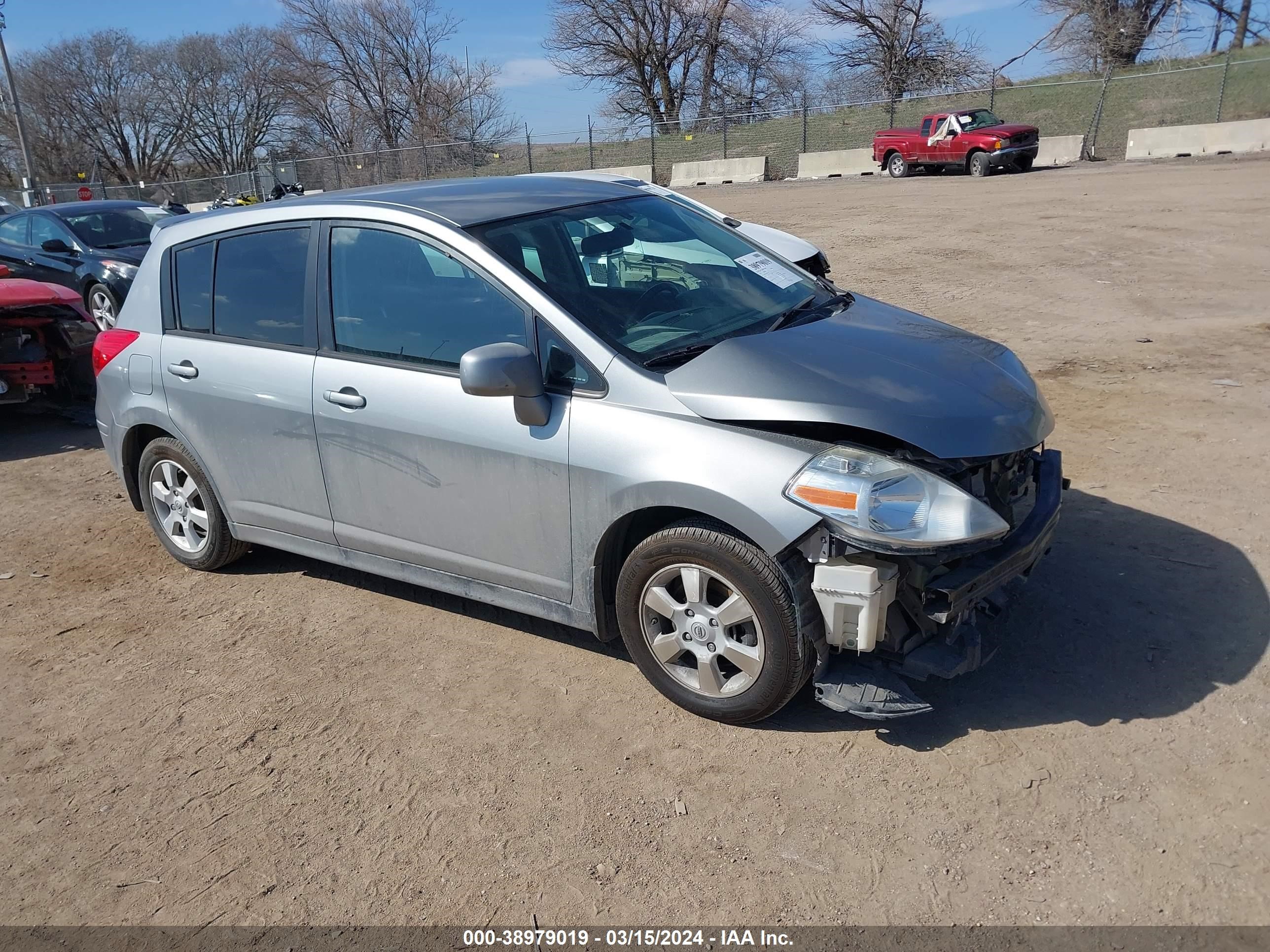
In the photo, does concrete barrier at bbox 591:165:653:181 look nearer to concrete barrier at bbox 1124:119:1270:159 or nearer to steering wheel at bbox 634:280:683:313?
concrete barrier at bbox 1124:119:1270:159

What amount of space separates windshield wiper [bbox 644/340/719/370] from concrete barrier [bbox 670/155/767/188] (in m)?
32.1

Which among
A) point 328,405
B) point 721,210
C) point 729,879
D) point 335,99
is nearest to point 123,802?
point 328,405

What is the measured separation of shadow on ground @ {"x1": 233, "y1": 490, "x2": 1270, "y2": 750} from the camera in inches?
139

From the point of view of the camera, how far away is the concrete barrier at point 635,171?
120ft

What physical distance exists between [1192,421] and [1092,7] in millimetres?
44289

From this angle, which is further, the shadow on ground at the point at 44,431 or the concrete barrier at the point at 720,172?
the concrete barrier at the point at 720,172

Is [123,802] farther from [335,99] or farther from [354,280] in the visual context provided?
[335,99]

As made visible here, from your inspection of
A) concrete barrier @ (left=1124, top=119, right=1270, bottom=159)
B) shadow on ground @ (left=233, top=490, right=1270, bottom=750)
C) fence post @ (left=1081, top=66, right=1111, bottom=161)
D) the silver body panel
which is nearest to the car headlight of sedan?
the silver body panel

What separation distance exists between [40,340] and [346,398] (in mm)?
5464

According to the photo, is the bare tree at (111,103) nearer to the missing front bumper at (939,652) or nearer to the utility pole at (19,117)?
the utility pole at (19,117)

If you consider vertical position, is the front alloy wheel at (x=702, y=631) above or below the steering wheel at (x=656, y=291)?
below

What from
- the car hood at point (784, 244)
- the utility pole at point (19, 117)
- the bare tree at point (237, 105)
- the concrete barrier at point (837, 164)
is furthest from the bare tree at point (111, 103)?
the car hood at point (784, 244)

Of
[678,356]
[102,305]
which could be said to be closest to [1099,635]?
[678,356]

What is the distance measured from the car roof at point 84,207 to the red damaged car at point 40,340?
4693mm
